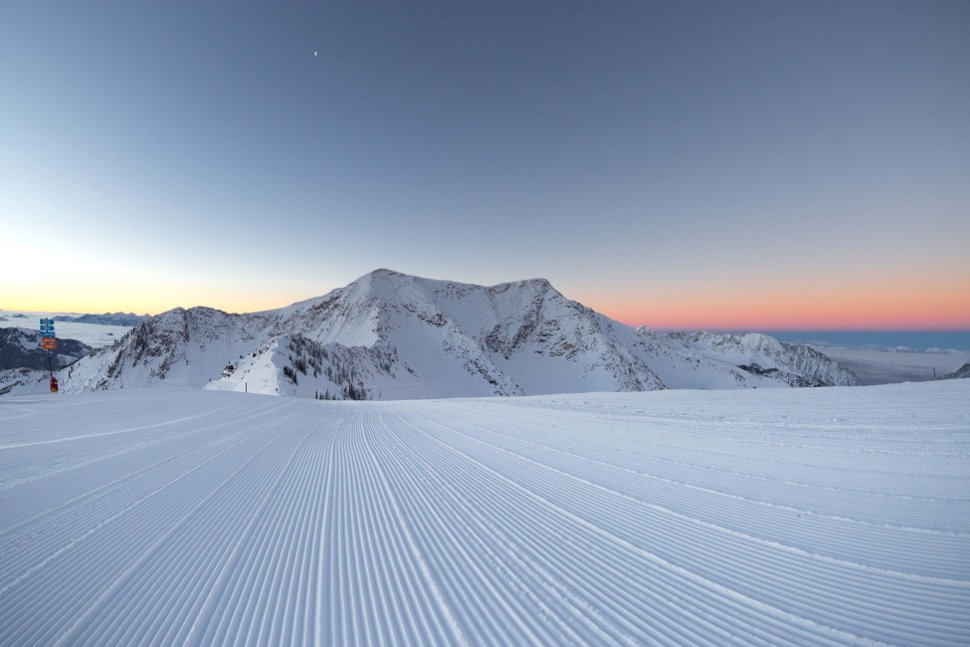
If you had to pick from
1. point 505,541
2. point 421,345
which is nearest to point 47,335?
point 505,541

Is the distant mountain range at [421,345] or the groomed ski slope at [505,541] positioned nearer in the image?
the groomed ski slope at [505,541]

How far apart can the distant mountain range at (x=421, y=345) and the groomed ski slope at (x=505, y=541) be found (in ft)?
198

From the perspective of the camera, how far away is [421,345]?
12531 cm

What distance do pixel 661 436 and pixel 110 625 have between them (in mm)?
8001

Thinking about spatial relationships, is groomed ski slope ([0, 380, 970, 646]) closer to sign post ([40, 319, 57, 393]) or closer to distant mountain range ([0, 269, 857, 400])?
sign post ([40, 319, 57, 393])

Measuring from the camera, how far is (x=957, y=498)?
387 centimetres

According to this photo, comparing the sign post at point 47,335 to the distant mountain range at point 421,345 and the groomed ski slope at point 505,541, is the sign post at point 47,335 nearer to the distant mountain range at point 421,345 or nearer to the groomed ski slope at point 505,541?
the groomed ski slope at point 505,541

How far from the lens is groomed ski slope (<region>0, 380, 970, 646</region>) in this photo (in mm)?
2396

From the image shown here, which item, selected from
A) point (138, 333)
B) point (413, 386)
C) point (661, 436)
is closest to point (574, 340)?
point (413, 386)

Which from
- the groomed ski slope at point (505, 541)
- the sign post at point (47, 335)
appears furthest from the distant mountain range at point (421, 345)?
the groomed ski slope at point (505, 541)

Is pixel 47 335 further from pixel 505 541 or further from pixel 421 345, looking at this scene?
pixel 421 345

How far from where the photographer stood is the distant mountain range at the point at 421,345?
10438 centimetres

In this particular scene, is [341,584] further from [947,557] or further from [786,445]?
[786,445]

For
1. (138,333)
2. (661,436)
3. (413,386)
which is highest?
(138,333)
